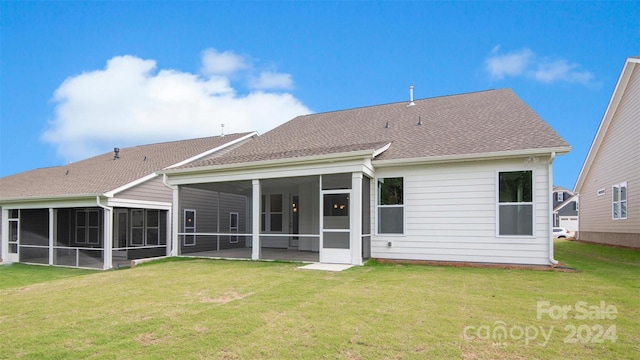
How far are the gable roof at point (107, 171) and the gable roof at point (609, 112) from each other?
1589cm

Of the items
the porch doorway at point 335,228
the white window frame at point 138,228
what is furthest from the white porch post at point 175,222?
the porch doorway at point 335,228

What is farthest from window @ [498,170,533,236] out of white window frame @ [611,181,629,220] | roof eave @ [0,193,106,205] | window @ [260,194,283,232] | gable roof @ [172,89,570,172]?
roof eave @ [0,193,106,205]

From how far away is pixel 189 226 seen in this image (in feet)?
50.9

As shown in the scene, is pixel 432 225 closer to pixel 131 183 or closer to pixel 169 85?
pixel 131 183

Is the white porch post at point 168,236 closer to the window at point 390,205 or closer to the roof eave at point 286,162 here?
the roof eave at point 286,162

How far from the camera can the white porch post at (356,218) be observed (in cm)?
941

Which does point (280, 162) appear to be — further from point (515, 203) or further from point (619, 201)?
point (619, 201)

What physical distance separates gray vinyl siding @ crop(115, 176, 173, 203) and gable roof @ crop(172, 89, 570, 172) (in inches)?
101

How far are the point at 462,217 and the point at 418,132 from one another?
3.45 m

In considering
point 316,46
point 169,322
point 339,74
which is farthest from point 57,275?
point 339,74

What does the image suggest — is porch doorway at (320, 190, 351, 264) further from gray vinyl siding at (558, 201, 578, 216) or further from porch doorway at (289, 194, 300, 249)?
gray vinyl siding at (558, 201, 578, 216)

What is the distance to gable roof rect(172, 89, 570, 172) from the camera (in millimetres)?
9641

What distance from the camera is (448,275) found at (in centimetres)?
794

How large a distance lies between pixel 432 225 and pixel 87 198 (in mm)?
11564
